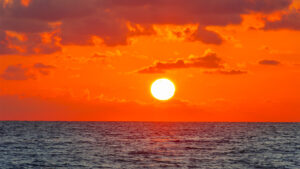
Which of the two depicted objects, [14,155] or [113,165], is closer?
[113,165]

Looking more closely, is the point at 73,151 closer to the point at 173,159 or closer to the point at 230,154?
the point at 173,159

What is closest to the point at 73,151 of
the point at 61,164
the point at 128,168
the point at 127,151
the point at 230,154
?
the point at 127,151

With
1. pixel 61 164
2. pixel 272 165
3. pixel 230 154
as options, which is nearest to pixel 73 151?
pixel 61 164

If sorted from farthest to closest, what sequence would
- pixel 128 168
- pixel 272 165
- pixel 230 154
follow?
pixel 230 154 < pixel 272 165 < pixel 128 168

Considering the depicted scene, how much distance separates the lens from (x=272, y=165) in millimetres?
60031

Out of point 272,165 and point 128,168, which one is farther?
point 272,165

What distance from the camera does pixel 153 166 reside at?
57312 millimetres

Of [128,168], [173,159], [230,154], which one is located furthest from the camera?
[230,154]

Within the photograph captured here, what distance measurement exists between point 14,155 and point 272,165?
129 feet

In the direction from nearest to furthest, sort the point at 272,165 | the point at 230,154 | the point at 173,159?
the point at 272,165 < the point at 173,159 < the point at 230,154

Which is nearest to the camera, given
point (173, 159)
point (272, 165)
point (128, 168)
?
point (128, 168)

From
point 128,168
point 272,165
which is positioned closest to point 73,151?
point 128,168

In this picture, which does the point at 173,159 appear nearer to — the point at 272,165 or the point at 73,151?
the point at 272,165

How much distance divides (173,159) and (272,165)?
14.6 meters
